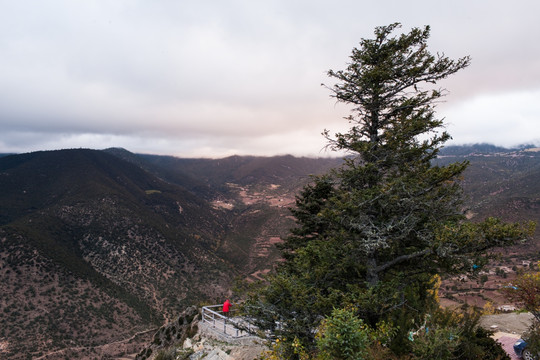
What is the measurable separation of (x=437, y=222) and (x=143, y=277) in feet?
229

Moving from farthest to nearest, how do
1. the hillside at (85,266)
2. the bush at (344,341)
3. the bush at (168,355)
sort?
the hillside at (85,266) < the bush at (168,355) < the bush at (344,341)

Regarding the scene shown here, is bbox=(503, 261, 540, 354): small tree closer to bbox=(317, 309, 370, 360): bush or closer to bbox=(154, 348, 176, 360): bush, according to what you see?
bbox=(317, 309, 370, 360): bush

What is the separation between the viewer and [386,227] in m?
9.34

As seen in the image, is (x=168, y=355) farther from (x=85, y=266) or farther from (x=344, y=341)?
(x=85, y=266)

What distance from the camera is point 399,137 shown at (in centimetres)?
1018

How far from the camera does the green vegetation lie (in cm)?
848

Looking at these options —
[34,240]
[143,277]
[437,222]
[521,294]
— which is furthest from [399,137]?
[34,240]

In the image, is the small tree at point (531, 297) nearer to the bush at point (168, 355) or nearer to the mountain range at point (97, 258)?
the mountain range at point (97, 258)

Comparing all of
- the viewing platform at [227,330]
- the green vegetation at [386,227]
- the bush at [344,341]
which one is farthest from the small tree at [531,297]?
the viewing platform at [227,330]

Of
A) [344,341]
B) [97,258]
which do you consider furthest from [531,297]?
[97,258]

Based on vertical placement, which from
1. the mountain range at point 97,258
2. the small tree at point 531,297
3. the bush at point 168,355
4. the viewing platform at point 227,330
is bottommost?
the mountain range at point 97,258

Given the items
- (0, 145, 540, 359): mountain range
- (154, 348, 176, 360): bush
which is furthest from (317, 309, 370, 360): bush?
(154, 348, 176, 360): bush

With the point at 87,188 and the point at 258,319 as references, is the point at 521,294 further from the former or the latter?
the point at 87,188

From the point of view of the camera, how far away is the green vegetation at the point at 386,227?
8484 mm
